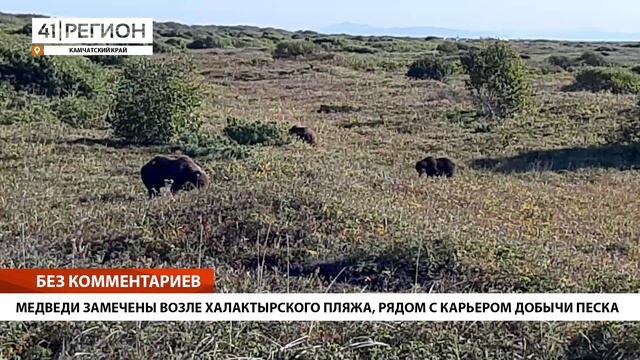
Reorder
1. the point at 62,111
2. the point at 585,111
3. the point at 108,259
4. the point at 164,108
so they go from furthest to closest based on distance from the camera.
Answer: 1. the point at 585,111
2. the point at 62,111
3. the point at 164,108
4. the point at 108,259

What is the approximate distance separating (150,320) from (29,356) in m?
0.45

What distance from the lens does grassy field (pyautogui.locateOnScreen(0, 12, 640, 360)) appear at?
356 cm

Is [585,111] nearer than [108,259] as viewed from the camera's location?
No

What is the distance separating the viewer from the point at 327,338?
3.58m

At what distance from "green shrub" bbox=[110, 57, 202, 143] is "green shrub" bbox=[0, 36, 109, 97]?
13.1 ft

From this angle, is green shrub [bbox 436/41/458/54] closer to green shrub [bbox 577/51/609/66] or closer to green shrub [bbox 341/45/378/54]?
green shrub [bbox 341/45/378/54]

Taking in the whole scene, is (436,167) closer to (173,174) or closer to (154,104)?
(173,174)

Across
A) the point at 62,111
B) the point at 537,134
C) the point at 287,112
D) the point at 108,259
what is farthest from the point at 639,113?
the point at 108,259

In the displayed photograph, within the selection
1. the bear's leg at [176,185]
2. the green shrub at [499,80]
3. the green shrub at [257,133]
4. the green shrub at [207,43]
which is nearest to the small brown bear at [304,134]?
the green shrub at [257,133]

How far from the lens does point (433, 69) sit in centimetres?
2445

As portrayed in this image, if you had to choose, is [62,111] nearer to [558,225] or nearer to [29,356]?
[558,225]

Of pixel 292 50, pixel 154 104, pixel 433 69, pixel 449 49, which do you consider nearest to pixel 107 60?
pixel 433 69

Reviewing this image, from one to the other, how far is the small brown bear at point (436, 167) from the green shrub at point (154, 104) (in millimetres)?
3164

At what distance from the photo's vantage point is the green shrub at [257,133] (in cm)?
1147
